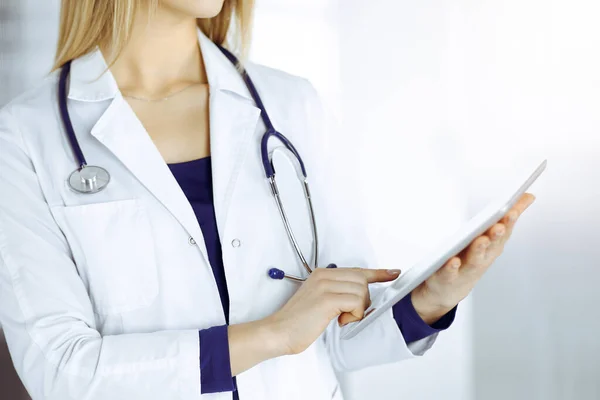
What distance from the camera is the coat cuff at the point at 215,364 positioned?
90 centimetres

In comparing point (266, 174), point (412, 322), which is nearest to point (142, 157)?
point (266, 174)

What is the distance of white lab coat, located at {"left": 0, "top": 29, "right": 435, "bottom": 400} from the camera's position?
2.98 feet

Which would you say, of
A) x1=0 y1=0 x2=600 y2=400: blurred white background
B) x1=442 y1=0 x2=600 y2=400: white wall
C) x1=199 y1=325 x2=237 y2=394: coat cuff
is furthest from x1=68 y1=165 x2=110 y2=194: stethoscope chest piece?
x1=442 y1=0 x2=600 y2=400: white wall

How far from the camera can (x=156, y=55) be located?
114 cm

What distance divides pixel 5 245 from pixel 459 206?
3.51 feet

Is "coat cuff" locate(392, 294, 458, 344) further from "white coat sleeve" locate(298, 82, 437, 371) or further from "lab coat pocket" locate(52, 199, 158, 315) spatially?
"lab coat pocket" locate(52, 199, 158, 315)

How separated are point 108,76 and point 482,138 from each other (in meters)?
0.91

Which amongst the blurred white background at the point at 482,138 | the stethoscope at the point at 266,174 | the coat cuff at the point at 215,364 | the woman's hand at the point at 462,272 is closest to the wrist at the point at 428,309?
the woman's hand at the point at 462,272

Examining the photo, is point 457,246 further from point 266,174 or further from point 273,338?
point 266,174

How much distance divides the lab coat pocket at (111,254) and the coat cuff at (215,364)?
130mm

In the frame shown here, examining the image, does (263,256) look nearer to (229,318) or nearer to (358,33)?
(229,318)

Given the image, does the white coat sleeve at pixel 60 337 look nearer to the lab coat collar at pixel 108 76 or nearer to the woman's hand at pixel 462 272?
the lab coat collar at pixel 108 76

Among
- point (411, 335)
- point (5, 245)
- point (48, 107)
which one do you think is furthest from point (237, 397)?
point (48, 107)

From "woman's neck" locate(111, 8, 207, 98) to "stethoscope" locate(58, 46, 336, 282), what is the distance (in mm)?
96
